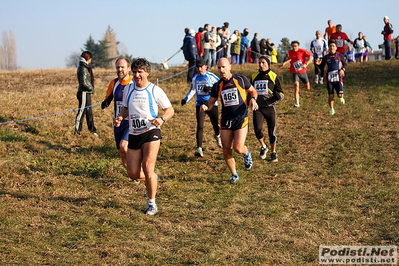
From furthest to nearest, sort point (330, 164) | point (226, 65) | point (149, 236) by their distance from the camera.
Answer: point (330, 164)
point (226, 65)
point (149, 236)

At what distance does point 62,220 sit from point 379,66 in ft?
70.2

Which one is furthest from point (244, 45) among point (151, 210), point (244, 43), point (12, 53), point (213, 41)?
point (12, 53)

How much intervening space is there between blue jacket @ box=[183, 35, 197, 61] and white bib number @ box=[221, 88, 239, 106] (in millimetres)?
10946

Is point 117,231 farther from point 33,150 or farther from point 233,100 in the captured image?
point 33,150

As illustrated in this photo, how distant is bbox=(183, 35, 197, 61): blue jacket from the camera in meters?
19.6

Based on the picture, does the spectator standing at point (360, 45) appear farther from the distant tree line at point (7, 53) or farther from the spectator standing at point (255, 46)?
the distant tree line at point (7, 53)

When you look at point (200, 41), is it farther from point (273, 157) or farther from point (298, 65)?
point (273, 157)

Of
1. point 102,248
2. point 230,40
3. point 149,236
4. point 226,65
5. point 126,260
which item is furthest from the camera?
point 230,40

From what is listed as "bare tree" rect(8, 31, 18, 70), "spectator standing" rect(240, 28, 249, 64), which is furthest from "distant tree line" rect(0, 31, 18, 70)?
"spectator standing" rect(240, 28, 249, 64)

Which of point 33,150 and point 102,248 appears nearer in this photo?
point 102,248

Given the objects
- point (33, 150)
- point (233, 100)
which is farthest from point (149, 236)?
point (33, 150)

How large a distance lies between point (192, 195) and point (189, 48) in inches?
466

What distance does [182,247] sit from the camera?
6.23 metres

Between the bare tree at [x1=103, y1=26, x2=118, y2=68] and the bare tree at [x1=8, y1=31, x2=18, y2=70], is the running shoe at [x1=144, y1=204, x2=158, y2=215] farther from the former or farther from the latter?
the bare tree at [x1=8, y1=31, x2=18, y2=70]
